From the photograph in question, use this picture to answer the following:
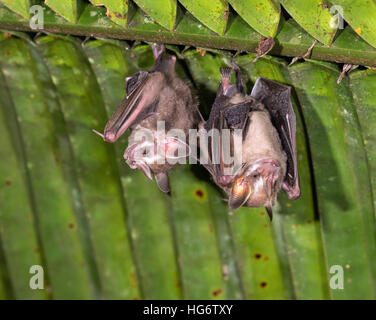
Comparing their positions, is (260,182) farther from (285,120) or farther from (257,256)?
(257,256)

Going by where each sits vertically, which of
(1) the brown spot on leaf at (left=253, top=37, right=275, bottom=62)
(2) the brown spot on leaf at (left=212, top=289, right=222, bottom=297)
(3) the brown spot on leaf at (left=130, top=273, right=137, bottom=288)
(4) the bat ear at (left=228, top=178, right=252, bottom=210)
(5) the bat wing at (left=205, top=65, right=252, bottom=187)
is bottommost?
(2) the brown spot on leaf at (left=212, top=289, right=222, bottom=297)

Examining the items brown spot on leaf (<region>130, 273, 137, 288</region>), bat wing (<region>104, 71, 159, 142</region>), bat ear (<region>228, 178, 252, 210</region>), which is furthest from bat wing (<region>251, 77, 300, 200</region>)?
brown spot on leaf (<region>130, 273, 137, 288</region>)

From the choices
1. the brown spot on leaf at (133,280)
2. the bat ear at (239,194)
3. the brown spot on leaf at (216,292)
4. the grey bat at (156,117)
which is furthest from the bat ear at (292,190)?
the brown spot on leaf at (133,280)

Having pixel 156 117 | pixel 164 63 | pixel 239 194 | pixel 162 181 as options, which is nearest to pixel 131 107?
pixel 156 117

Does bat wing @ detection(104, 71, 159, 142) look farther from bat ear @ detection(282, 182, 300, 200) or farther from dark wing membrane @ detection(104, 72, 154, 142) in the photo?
bat ear @ detection(282, 182, 300, 200)

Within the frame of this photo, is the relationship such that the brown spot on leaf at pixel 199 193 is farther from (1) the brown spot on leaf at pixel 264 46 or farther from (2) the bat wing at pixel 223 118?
(1) the brown spot on leaf at pixel 264 46
